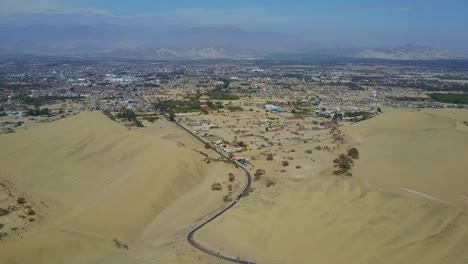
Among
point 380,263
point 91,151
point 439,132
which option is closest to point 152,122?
point 91,151

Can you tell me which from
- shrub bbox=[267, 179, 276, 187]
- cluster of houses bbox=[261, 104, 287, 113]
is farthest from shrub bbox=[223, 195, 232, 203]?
cluster of houses bbox=[261, 104, 287, 113]

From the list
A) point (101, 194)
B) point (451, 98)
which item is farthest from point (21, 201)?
point (451, 98)

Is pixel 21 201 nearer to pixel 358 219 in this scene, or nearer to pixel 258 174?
pixel 258 174

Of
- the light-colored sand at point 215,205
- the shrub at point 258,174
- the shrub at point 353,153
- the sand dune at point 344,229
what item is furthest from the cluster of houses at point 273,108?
the sand dune at point 344,229

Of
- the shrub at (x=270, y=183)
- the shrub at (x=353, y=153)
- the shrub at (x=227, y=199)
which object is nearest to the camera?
the shrub at (x=227, y=199)

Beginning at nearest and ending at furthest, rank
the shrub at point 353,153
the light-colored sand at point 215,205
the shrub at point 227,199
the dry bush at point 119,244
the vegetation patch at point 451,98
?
the light-colored sand at point 215,205 → the dry bush at point 119,244 → the shrub at point 227,199 → the shrub at point 353,153 → the vegetation patch at point 451,98

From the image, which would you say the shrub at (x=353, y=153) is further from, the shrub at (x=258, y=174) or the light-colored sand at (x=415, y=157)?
the shrub at (x=258, y=174)
